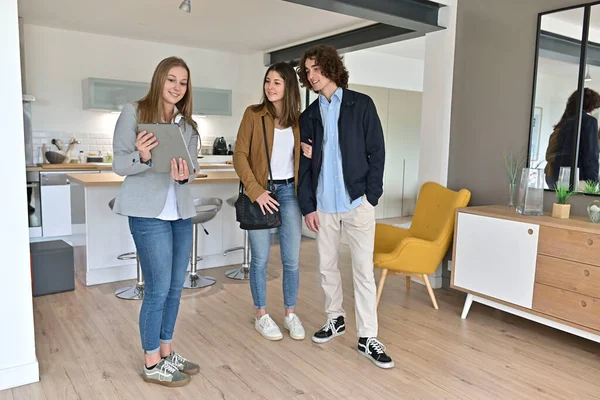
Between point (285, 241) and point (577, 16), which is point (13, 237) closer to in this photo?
point (285, 241)

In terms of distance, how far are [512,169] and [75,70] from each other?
17.3 feet

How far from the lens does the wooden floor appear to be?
237 cm

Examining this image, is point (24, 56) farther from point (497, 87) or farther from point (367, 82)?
point (497, 87)

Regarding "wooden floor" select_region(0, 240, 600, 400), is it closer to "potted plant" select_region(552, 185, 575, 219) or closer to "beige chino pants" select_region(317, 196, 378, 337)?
"beige chino pants" select_region(317, 196, 378, 337)

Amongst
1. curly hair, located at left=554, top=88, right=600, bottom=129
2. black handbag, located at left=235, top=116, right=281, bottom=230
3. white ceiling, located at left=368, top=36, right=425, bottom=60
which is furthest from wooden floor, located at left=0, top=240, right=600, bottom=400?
white ceiling, located at left=368, top=36, right=425, bottom=60

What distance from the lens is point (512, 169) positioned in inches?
141

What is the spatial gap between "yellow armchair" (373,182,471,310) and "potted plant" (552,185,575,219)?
0.63 metres

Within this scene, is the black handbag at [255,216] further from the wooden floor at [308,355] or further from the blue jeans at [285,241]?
the wooden floor at [308,355]

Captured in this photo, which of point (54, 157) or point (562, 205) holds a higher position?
point (54, 157)

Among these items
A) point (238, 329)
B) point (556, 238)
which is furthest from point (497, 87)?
point (238, 329)

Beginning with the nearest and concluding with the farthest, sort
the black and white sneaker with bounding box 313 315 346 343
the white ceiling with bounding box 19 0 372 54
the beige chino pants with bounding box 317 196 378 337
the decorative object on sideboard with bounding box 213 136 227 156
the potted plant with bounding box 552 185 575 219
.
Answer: the beige chino pants with bounding box 317 196 378 337 < the black and white sneaker with bounding box 313 315 346 343 < the potted plant with bounding box 552 185 575 219 < the white ceiling with bounding box 19 0 372 54 < the decorative object on sideboard with bounding box 213 136 227 156

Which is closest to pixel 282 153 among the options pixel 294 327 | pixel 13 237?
pixel 294 327

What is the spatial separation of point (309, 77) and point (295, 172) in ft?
1.74

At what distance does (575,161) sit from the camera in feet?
10.5
